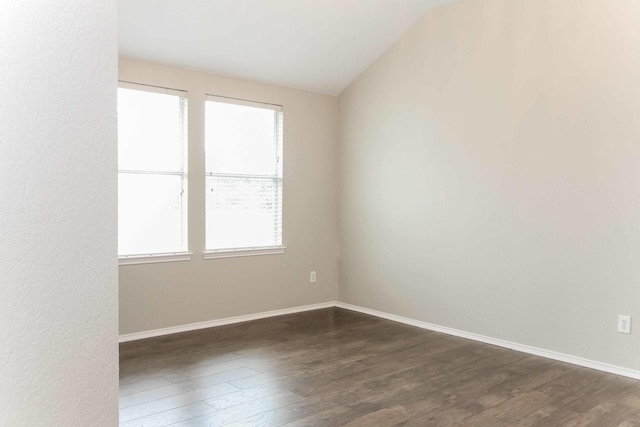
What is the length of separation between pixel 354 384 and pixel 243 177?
7.87 ft

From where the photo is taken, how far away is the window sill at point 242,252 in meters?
4.57

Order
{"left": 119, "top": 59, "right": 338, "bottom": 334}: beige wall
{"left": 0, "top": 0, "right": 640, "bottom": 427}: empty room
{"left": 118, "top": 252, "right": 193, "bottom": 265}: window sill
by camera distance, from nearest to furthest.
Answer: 1. {"left": 0, "top": 0, "right": 640, "bottom": 427}: empty room
2. {"left": 118, "top": 252, "right": 193, "bottom": 265}: window sill
3. {"left": 119, "top": 59, "right": 338, "bottom": 334}: beige wall

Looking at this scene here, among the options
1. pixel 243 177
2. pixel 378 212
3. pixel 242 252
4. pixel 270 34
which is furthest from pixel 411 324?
pixel 270 34

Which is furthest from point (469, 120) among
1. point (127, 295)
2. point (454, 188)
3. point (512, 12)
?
point (127, 295)

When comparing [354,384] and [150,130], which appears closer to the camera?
[354,384]

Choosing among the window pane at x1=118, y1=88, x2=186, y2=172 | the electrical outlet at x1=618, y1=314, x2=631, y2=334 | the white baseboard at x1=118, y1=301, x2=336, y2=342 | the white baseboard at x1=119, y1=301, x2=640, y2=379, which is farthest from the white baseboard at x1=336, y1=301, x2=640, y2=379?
the window pane at x1=118, y1=88, x2=186, y2=172

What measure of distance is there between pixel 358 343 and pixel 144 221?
2.09m

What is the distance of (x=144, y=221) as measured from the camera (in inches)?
164

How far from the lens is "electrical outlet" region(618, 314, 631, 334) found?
3.31m

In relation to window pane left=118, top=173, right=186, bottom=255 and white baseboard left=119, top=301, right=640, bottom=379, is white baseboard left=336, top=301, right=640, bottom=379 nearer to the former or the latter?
white baseboard left=119, top=301, right=640, bottom=379

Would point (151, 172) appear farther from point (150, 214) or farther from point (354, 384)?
point (354, 384)

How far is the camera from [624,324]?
3.33 meters

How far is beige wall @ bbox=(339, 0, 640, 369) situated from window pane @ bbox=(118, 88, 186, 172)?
1.92m

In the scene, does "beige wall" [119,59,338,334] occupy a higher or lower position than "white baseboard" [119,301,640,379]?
higher
